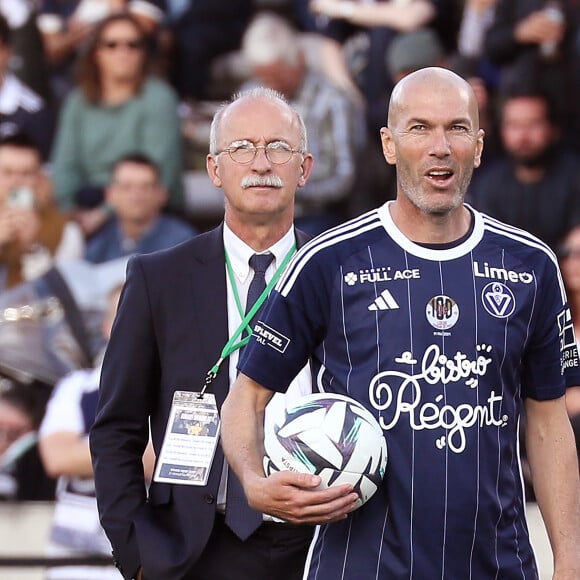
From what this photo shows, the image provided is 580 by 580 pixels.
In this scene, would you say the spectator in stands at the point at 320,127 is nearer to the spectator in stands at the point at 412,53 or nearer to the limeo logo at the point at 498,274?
the spectator in stands at the point at 412,53

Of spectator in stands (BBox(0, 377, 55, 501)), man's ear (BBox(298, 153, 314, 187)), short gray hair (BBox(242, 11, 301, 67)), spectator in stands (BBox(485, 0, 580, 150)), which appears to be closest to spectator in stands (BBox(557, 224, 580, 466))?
spectator in stands (BBox(485, 0, 580, 150))

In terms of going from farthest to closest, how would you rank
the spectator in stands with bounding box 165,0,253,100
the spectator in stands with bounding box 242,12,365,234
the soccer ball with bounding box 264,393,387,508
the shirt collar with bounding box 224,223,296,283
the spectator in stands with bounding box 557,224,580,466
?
the spectator in stands with bounding box 165,0,253,100, the spectator in stands with bounding box 242,12,365,234, the spectator in stands with bounding box 557,224,580,466, the shirt collar with bounding box 224,223,296,283, the soccer ball with bounding box 264,393,387,508

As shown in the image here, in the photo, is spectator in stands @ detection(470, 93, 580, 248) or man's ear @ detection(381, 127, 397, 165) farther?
spectator in stands @ detection(470, 93, 580, 248)

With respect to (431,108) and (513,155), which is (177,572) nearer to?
(431,108)

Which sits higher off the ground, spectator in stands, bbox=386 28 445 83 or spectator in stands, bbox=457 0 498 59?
spectator in stands, bbox=457 0 498 59

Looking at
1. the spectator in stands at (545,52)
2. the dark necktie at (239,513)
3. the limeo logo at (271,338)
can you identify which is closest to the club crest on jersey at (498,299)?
the limeo logo at (271,338)

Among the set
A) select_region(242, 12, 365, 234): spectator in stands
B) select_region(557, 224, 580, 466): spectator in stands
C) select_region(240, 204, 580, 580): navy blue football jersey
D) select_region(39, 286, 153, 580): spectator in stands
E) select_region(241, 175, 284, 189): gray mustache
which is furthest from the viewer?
select_region(242, 12, 365, 234): spectator in stands

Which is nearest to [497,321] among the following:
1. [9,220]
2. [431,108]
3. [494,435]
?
[494,435]

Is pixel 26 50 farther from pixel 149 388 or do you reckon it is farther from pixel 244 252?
pixel 149 388

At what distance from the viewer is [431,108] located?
381 cm

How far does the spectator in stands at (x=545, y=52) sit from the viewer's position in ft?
26.8

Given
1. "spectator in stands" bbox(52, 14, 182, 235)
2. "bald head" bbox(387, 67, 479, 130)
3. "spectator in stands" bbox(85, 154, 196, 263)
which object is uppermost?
"spectator in stands" bbox(52, 14, 182, 235)

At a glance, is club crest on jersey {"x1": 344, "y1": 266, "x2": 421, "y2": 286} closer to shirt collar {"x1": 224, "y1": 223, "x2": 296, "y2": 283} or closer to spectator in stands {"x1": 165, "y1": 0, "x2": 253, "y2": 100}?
shirt collar {"x1": 224, "y1": 223, "x2": 296, "y2": 283}

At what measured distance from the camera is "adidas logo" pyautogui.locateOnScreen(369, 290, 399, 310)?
149 inches
